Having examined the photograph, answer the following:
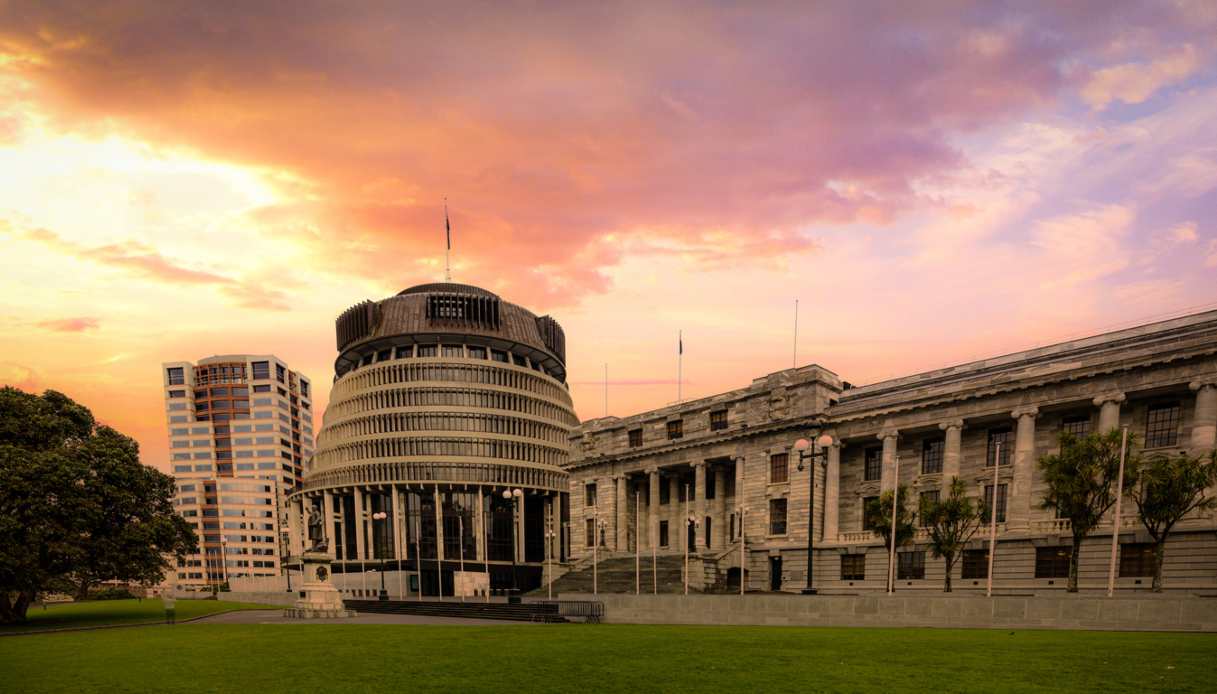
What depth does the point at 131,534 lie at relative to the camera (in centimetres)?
4847

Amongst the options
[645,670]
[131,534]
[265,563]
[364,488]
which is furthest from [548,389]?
[265,563]

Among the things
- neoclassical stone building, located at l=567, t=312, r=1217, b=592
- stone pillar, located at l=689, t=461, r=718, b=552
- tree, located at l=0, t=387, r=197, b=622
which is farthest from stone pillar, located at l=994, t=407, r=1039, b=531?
tree, located at l=0, t=387, r=197, b=622

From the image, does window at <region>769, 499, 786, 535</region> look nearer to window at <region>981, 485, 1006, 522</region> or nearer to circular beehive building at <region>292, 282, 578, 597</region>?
window at <region>981, 485, 1006, 522</region>

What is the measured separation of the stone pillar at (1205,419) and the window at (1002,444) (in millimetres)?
11176

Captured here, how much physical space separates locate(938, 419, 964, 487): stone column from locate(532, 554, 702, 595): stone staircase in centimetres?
2189

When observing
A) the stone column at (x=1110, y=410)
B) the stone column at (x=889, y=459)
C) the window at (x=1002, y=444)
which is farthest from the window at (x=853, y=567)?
the stone column at (x=1110, y=410)

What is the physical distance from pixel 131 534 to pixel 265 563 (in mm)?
168423

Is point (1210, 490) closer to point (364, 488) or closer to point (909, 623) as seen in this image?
point (909, 623)

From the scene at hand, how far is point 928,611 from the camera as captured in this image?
3025cm

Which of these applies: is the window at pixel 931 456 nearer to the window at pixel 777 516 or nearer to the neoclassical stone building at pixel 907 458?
the neoclassical stone building at pixel 907 458

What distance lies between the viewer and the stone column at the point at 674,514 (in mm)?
73062

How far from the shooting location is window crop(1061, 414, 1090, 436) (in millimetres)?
49156

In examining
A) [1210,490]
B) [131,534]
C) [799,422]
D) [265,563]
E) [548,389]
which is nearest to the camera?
[1210,490]

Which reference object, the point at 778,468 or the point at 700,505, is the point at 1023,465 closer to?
the point at 778,468
